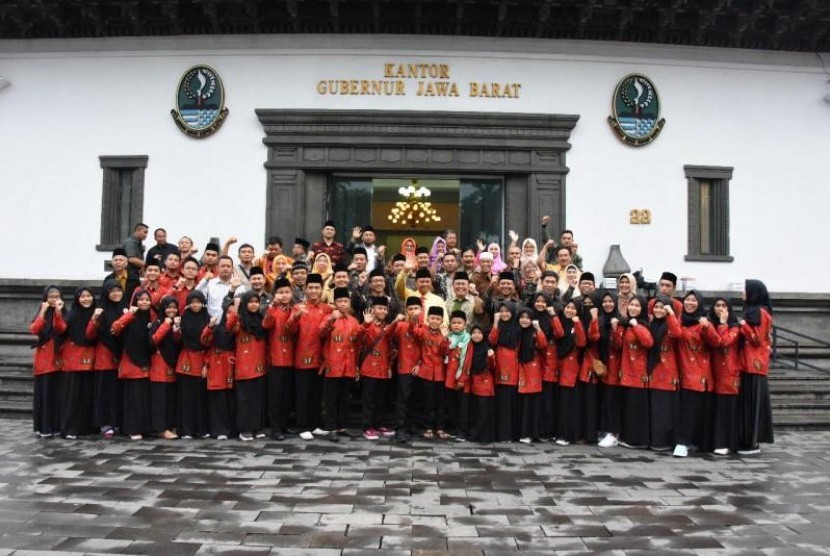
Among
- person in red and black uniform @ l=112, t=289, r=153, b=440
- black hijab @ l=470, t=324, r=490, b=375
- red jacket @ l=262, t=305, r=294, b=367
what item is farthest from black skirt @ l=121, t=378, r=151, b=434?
black hijab @ l=470, t=324, r=490, b=375

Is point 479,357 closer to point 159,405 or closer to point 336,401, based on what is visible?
point 336,401

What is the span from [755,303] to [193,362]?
7.32 metres

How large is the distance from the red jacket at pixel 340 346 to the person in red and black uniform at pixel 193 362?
59.8 inches

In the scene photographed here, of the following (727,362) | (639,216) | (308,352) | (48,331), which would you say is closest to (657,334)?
(727,362)

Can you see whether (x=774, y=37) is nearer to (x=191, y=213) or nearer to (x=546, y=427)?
(x=546, y=427)

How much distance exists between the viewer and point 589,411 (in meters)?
8.08

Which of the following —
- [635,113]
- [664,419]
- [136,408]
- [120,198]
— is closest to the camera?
[664,419]

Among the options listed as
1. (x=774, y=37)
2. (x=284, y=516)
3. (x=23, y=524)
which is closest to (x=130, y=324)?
(x=23, y=524)

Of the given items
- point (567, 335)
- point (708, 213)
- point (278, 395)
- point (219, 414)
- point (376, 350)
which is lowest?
point (219, 414)

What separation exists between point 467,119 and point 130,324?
7051 millimetres

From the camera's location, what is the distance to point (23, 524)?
4.86 meters

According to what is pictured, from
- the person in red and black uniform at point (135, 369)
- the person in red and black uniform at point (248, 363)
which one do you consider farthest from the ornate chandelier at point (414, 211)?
the person in red and black uniform at point (135, 369)

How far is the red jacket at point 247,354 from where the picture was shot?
794cm

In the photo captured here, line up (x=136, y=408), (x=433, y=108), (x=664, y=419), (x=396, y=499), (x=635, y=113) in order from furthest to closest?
1. (x=635, y=113)
2. (x=433, y=108)
3. (x=136, y=408)
4. (x=664, y=419)
5. (x=396, y=499)
